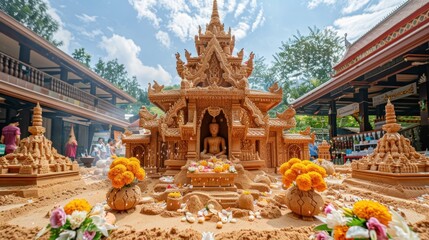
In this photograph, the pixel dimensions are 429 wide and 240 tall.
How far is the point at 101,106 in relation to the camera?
862 inches

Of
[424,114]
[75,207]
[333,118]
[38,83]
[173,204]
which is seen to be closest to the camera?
[75,207]

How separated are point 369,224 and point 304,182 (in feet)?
6.04

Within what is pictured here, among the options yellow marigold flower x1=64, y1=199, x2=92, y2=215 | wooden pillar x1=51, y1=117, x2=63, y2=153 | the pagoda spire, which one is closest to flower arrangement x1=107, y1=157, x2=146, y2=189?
yellow marigold flower x1=64, y1=199, x2=92, y2=215

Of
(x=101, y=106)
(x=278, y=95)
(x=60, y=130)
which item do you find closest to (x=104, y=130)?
(x=101, y=106)

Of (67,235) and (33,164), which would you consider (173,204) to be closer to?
(67,235)

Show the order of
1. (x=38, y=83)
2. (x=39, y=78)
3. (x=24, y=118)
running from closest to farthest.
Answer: (x=24, y=118), (x=38, y=83), (x=39, y=78)

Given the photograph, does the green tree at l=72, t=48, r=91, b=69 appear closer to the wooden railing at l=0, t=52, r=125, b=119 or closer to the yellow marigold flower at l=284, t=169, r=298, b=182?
the wooden railing at l=0, t=52, r=125, b=119

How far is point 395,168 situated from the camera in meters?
5.17

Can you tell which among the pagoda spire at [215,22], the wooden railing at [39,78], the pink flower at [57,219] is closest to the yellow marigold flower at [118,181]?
the pink flower at [57,219]

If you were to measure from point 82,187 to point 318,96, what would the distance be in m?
14.5

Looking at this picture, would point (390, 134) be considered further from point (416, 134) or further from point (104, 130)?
point (104, 130)

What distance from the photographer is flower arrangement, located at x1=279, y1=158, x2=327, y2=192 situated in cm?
370

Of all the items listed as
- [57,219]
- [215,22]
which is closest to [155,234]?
[57,219]

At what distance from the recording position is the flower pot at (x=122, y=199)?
13.2 feet
